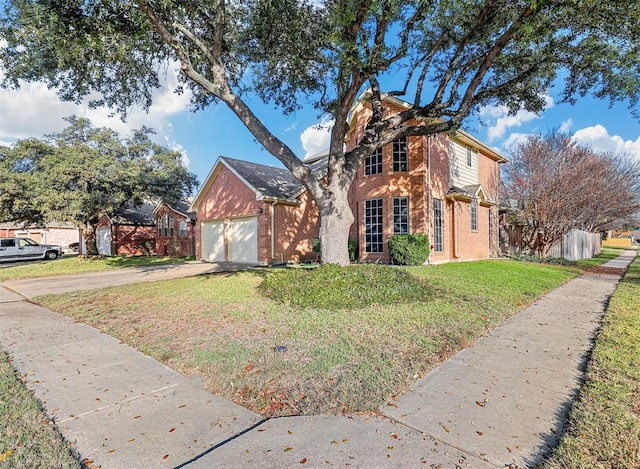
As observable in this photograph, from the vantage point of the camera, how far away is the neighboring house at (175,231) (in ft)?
75.6

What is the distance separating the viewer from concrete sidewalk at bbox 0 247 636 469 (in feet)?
7.52

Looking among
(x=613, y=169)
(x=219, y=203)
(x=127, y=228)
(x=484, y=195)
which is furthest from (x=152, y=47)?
(x=613, y=169)

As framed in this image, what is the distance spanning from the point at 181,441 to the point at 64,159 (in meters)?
21.6

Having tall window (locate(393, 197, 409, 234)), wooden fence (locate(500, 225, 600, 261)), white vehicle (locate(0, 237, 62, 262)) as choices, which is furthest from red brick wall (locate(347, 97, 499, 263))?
white vehicle (locate(0, 237, 62, 262))

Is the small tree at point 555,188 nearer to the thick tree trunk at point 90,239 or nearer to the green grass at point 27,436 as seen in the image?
the green grass at point 27,436

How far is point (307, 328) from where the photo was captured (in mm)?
5031

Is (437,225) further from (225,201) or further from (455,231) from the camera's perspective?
(225,201)

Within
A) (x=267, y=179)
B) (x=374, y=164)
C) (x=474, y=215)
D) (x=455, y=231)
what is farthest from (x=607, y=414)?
(x=267, y=179)

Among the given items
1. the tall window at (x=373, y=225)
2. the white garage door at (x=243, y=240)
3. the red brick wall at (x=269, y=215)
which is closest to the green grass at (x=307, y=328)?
the tall window at (x=373, y=225)

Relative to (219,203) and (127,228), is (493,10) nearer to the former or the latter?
(219,203)

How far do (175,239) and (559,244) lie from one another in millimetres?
25165

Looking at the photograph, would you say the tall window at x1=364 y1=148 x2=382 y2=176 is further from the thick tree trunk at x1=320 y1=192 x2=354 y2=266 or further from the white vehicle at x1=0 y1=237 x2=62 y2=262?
the white vehicle at x1=0 y1=237 x2=62 y2=262

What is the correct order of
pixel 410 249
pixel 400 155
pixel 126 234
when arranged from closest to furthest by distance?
pixel 410 249 → pixel 400 155 → pixel 126 234

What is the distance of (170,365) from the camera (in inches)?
155
